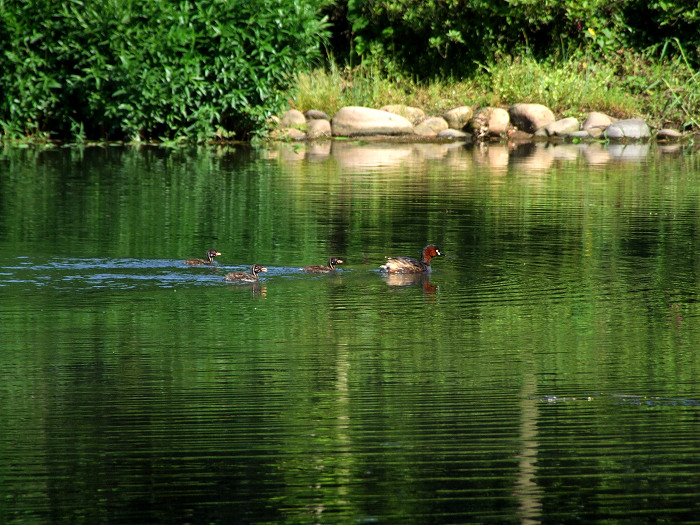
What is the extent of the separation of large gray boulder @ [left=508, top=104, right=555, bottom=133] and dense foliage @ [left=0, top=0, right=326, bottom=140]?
684 centimetres

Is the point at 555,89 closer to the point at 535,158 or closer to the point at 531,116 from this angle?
the point at 531,116

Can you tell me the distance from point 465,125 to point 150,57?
9963mm

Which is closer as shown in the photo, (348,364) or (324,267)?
(348,364)

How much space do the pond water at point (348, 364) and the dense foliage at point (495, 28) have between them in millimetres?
17111

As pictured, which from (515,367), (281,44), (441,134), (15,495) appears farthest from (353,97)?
(15,495)

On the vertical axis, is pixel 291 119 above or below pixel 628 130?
above

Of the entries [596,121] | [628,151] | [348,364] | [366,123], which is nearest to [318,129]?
[366,123]

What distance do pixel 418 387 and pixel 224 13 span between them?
2171cm

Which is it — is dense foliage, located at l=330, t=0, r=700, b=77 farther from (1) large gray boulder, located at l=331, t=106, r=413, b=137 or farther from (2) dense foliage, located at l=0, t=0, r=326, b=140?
(2) dense foliage, located at l=0, t=0, r=326, b=140

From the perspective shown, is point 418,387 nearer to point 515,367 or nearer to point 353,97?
point 515,367

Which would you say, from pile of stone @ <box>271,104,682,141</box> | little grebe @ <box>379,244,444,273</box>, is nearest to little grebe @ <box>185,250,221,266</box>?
little grebe @ <box>379,244,444,273</box>

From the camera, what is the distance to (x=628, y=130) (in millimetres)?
31688

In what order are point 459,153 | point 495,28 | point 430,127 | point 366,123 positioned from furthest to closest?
point 495,28 → point 430,127 → point 366,123 → point 459,153

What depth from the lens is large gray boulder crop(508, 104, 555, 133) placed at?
3256 centimetres
